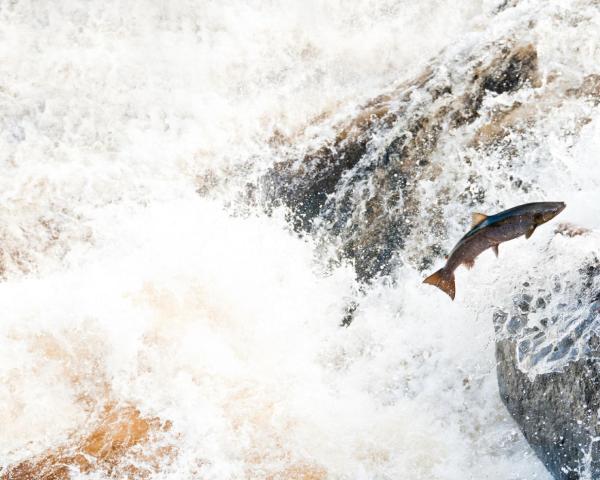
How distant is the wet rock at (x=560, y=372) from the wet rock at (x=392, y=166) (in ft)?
5.82

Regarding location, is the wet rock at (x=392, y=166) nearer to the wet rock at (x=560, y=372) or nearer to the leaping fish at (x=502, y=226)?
the wet rock at (x=560, y=372)

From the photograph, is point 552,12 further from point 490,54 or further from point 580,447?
point 580,447

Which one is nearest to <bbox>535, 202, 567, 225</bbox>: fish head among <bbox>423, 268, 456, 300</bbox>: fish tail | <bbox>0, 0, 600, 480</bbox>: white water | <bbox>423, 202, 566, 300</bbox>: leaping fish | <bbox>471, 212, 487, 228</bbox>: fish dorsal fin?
<bbox>423, 202, 566, 300</bbox>: leaping fish

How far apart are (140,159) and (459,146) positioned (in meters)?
3.48

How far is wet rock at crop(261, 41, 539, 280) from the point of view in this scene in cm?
548

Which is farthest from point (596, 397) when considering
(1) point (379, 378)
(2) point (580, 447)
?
(1) point (379, 378)

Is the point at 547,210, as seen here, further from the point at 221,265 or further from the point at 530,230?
the point at 221,265

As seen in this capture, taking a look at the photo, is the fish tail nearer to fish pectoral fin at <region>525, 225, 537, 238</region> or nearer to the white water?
fish pectoral fin at <region>525, 225, 537, 238</region>

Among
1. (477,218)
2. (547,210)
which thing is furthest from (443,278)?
(547,210)

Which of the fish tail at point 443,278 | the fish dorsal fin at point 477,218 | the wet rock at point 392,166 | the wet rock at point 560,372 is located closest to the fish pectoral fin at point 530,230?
the fish dorsal fin at point 477,218

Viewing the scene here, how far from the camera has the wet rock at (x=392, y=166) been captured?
18.0 ft

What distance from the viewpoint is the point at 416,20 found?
662cm

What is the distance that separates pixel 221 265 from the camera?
6.03 metres

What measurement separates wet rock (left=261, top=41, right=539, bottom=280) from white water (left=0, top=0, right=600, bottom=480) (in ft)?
0.83
